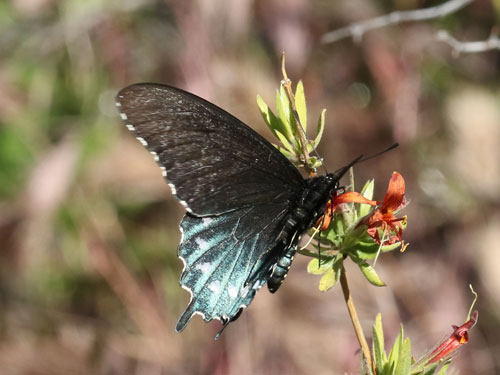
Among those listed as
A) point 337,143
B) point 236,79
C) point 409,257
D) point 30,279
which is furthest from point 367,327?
point 30,279

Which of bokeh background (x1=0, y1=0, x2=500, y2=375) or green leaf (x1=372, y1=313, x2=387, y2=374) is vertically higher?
green leaf (x1=372, y1=313, x2=387, y2=374)

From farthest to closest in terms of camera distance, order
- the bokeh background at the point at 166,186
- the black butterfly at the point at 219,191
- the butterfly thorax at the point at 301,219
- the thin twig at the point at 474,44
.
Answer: the bokeh background at the point at 166,186 → the thin twig at the point at 474,44 → the black butterfly at the point at 219,191 → the butterfly thorax at the point at 301,219

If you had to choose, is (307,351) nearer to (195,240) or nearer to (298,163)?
(195,240)

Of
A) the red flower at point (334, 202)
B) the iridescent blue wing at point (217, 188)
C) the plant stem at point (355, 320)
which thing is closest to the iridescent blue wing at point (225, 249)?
the iridescent blue wing at point (217, 188)

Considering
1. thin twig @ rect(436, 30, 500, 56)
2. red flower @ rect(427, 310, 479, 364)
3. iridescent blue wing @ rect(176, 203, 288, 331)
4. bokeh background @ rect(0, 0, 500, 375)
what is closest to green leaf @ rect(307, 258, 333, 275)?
red flower @ rect(427, 310, 479, 364)

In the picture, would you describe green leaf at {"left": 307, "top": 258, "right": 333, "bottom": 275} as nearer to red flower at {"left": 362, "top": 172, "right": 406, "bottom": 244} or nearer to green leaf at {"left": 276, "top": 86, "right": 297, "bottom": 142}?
red flower at {"left": 362, "top": 172, "right": 406, "bottom": 244}

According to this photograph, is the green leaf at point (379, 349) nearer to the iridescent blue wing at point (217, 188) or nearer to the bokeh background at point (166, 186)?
the iridescent blue wing at point (217, 188)

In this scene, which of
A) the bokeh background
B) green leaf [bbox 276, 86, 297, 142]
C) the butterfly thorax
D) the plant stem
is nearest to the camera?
the plant stem
